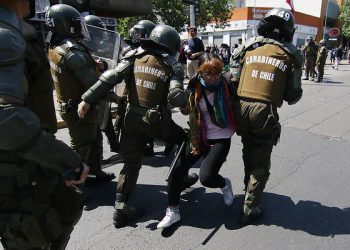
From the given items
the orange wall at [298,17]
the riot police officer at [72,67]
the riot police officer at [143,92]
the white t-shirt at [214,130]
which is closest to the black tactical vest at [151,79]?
the riot police officer at [143,92]

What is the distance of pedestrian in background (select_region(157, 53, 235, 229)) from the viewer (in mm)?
3046

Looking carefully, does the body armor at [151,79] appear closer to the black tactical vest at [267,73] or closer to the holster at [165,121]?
the holster at [165,121]

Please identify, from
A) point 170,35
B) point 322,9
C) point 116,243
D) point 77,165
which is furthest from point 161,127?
point 322,9

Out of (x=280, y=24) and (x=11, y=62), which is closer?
(x=11, y=62)

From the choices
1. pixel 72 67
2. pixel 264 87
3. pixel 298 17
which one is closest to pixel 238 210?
pixel 264 87

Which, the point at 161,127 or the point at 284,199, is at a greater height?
the point at 161,127

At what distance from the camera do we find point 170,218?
10.5 feet

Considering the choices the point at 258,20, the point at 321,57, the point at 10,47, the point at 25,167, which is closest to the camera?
the point at 10,47

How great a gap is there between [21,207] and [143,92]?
60.5 inches

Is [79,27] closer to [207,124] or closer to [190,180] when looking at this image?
[207,124]

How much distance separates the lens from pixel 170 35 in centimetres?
307

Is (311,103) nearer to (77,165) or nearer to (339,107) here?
(339,107)

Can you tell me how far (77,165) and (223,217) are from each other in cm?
207

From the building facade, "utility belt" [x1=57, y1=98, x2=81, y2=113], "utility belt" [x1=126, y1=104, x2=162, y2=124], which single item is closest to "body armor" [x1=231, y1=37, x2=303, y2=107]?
"utility belt" [x1=126, y1=104, x2=162, y2=124]
